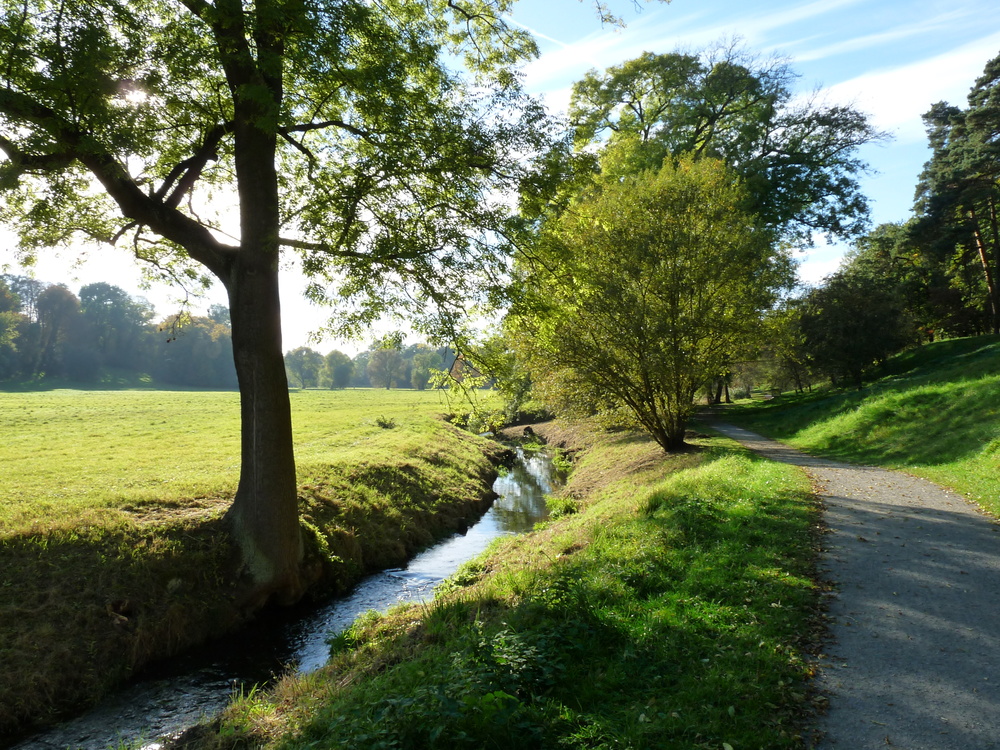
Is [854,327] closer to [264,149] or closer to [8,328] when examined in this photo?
[264,149]

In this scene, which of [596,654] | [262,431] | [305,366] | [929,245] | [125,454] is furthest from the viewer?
[305,366]

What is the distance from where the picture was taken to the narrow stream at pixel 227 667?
6707mm

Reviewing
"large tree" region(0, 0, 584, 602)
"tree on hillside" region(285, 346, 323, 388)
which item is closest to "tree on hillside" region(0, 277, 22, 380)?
"tree on hillside" region(285, 346, 323, 388)

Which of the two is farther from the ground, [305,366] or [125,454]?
[305,366]

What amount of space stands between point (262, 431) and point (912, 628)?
936 cm

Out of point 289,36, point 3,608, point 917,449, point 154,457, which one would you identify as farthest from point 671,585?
point 154,457

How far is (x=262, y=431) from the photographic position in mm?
9977

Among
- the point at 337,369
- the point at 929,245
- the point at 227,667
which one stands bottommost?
the point at 227,667

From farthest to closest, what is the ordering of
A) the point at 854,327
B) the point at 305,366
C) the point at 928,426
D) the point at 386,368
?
the point at 305,366, the point at 386,368, the point at 854,327, the point at 928,426

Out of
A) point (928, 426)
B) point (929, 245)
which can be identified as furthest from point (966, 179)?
point (928, 426)

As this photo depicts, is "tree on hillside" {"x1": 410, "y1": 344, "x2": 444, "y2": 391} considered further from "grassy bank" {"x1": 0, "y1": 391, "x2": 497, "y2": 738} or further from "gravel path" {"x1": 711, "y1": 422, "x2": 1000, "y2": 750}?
"gravel path" {"x1": 711, "y1": 422, "x2": 1000, "y2": 750}

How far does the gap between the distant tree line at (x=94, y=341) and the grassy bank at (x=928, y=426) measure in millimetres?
70080

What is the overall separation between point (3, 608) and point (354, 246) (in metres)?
7.00

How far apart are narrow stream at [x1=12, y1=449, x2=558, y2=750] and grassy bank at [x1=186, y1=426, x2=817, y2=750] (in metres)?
0.80
